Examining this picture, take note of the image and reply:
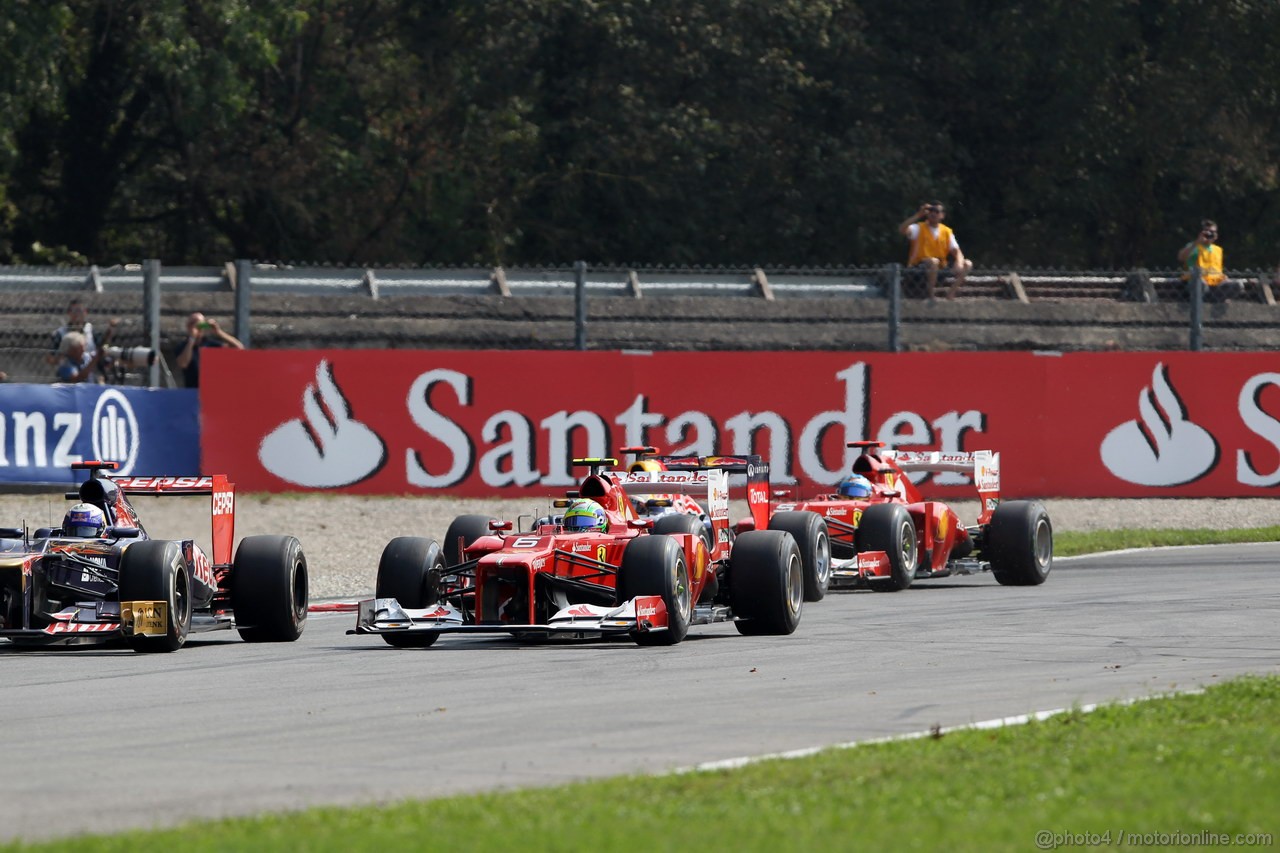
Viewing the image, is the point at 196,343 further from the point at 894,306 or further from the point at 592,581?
the point at 592,581

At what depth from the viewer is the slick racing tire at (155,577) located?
12984 mm

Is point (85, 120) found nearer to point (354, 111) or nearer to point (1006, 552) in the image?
point (354, 111)

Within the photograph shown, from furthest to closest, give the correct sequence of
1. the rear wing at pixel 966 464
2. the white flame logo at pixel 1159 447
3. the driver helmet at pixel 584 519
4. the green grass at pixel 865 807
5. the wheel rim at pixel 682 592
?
the white flame logo at pixel 1159 447 < the rear wing at pixel 966 464 < the driver helmet at pixel 584 519 < the wheel rim at pixel 682 592 < the green grass at pixel 865 807

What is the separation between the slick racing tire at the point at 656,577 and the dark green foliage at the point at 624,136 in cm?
2380

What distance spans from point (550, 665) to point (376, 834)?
219 inches

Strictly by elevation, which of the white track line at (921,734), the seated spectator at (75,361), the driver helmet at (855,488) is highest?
the seated spectator at (75,361)

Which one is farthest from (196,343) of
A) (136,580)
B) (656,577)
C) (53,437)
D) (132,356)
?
(656,577)

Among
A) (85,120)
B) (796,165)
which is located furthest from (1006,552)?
(85,120)

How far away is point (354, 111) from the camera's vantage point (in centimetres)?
3784

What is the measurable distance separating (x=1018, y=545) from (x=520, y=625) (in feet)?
22.6

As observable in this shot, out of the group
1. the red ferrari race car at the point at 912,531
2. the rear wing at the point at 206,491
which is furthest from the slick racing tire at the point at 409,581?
the red ferrari race car at the point at 912,531

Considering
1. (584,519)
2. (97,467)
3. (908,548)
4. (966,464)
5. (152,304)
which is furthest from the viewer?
(152,304)

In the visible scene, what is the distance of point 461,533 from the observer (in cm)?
1586

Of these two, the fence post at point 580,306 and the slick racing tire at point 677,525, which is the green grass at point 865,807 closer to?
the slick racing tire at point 677,525
